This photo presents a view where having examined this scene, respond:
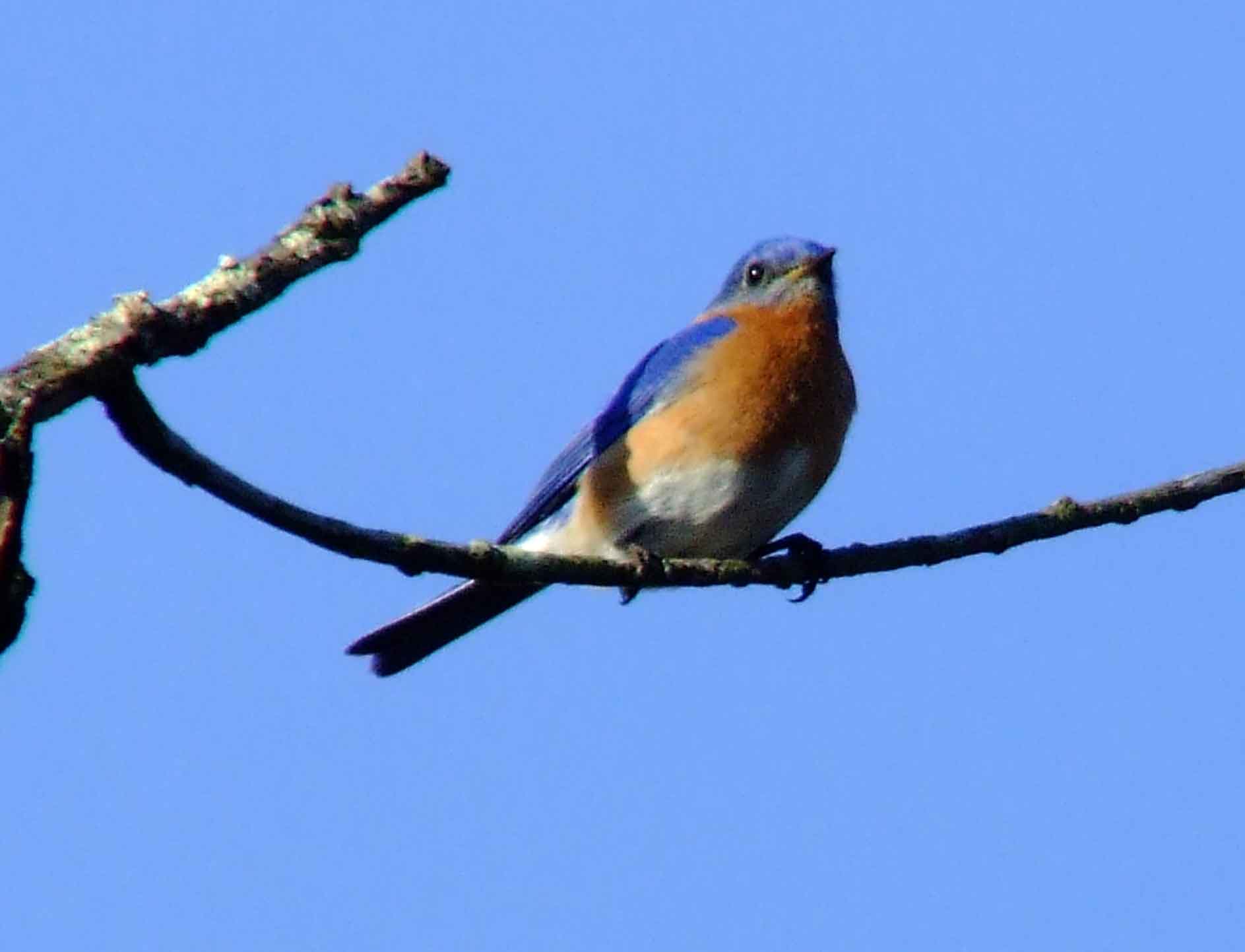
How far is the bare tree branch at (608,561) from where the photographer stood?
436cm

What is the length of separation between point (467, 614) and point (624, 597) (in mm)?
871

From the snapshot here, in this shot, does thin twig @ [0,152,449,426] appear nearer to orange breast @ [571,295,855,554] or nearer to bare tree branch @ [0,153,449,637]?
bare tree branch @ [0,153,449,637]

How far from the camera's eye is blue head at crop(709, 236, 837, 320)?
953cm

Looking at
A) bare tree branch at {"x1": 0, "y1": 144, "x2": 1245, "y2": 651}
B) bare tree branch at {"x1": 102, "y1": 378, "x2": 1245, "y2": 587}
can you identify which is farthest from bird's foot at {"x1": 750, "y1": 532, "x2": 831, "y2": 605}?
bare tree branch at {"x1": 0, "y1": 144, "x2": 1245, "y2": 651}

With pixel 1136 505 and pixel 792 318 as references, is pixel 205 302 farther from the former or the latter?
pixel 792 318

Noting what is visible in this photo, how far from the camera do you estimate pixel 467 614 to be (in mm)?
9180

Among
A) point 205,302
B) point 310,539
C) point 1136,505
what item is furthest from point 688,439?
point 205,302

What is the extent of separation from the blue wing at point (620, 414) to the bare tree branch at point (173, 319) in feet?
15.5

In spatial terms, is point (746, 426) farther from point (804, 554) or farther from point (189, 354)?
point (189, 354)

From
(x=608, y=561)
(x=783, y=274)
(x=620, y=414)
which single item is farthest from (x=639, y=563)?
(x=783, y=274)

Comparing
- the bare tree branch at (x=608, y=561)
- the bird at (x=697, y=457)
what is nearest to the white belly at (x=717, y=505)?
the bird at (x=697, y=457)

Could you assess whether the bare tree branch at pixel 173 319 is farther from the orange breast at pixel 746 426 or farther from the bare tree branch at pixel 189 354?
the orange breast at pixel 746 426

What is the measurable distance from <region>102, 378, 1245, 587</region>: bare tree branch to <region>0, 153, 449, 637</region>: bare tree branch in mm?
176

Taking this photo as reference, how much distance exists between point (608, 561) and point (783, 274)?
402cm
